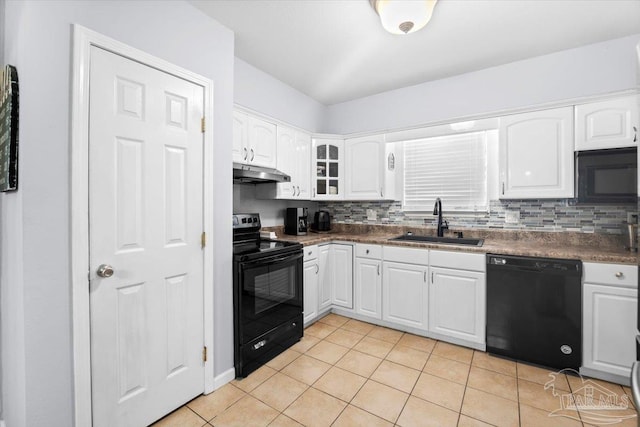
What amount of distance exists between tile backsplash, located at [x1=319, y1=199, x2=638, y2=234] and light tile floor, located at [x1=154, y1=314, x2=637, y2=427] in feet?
4.08

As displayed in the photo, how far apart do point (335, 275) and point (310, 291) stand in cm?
41

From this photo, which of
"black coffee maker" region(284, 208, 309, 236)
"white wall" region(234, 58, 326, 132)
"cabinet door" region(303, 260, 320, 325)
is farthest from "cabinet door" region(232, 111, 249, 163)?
"cabinet door" region(303, 260, 320, 325)

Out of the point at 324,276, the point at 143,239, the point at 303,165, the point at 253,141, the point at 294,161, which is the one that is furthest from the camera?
the point at 303,165

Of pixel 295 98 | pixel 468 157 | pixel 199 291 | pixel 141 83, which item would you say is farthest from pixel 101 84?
pixel 468 157

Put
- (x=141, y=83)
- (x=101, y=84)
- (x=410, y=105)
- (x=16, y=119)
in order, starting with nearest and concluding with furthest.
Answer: (x=16, y=119), (x=101, y=84), (x=141, y=83), (x=410, y=105)

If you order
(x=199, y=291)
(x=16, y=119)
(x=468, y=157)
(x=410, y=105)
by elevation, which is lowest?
(x=199, y=291)

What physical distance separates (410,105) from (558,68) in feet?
4.37

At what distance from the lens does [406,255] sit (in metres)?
2.78

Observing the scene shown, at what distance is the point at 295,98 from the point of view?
3.46 meters

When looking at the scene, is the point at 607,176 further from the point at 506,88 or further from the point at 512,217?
the point at 506,88

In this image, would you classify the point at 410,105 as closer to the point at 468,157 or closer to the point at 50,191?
the point at 468,157

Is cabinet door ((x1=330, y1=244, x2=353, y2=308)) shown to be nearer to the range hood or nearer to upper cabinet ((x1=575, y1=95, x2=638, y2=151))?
the range hood

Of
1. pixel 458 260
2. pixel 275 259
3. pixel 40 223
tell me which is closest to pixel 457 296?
pixel 458 260

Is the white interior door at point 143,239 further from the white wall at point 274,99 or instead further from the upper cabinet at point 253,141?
the white wall at point 274,99
